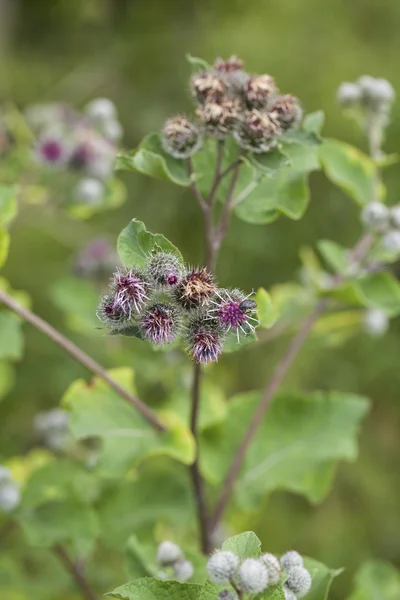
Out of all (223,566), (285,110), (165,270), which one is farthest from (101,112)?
(223,566)

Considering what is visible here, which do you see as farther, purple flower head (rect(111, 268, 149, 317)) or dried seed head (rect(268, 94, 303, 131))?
dried seed head (rect(268, 94, 303, 131))

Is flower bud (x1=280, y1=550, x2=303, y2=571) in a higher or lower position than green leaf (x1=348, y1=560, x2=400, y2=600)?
lower

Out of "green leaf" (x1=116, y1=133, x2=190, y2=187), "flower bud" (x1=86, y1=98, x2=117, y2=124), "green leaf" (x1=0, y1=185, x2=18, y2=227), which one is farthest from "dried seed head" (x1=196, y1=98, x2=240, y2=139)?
"flower bud" (x1=86, y1=98, x2=117, y2=124)

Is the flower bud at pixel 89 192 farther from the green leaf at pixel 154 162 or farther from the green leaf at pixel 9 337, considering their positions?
the green leaf at pixel 154 162

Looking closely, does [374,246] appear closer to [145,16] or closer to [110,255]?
[110,255]

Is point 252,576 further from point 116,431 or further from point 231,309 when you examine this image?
point 116,431

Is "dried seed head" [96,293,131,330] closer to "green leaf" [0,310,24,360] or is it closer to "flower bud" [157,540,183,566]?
"flower bud" [157,540,183,566]

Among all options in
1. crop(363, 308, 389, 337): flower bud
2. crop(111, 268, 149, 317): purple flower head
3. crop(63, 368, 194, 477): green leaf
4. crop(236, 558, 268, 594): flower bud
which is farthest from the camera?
crop(363, 308, 389, 337): flower bud

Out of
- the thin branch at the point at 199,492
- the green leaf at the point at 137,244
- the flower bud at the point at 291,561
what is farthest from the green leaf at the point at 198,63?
the flower bud at the point at 291,561
